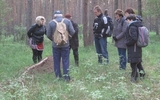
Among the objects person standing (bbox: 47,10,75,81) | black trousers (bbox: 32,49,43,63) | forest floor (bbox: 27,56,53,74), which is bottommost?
forest floor (bbox: 27,56,53,74)

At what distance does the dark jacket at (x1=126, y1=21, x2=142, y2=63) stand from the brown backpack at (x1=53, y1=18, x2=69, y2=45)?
1596mm

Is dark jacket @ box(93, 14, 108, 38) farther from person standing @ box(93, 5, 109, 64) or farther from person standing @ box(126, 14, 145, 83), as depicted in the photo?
person standing @ box(126, 14, 145, 83)

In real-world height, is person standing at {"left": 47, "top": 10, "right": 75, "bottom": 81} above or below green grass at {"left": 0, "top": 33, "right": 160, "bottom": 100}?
above

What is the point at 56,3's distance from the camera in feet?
157

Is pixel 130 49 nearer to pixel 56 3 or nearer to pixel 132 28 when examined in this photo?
pixel 132 28

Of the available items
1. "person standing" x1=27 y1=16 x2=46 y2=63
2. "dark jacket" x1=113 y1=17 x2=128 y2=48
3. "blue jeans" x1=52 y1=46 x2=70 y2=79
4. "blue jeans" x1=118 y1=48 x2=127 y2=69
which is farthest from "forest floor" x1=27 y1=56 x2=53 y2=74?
"dark jacket" x1=113 y1=17 x2=128 y2=48

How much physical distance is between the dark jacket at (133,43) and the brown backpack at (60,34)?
1596mm

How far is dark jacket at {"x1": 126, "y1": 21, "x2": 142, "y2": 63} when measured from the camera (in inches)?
265

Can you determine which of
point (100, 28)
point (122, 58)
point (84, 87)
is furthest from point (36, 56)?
point (84, 87)

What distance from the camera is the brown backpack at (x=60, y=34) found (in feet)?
22.8

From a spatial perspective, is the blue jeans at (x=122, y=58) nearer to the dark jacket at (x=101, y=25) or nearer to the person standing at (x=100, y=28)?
the person standing at (x=100, y=28)

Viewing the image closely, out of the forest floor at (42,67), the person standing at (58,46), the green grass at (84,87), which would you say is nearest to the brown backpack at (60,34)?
the person standing at (58,46)

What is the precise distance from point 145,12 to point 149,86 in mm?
17213

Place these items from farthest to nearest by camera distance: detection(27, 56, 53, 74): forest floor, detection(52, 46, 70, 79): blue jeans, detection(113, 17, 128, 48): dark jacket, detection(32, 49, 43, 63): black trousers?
1. detection(32, 49, 43, 63): black trousers
2. detection(27, 56, 53, 74): forest floor
3. detection(113, 17, 128, 48): dark jacket
4. detection(52, 46, 70, 79): blue jeans
